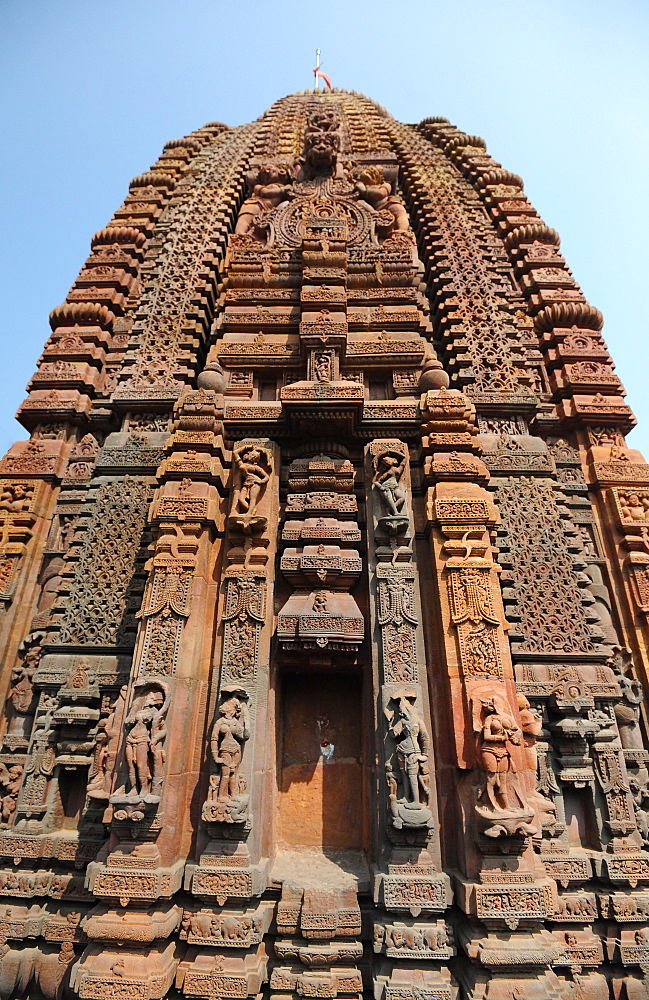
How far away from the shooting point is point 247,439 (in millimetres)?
7734

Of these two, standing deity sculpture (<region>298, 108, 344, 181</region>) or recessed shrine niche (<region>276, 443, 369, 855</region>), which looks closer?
recessed shrine niche (<region>276, 443, 369, 855</region>)


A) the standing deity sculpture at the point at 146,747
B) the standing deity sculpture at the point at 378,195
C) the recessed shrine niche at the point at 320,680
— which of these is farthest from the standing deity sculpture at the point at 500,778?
the standing deity sculpture at the point at 378,195

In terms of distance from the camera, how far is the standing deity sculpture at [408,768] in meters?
5.13

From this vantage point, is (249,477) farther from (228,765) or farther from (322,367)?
(228,765)

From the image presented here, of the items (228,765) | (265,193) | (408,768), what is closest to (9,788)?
(228,765)

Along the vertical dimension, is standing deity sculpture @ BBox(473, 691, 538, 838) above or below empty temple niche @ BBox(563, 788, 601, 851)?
above

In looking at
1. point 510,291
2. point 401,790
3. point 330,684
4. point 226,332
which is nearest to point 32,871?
point 330,684

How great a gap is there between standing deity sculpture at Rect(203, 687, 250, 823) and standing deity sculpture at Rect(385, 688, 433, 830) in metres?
1.63

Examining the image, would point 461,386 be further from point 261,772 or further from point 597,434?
point 261,772

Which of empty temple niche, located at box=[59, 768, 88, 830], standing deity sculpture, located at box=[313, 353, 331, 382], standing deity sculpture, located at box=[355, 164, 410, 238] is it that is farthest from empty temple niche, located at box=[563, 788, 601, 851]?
standing deity sculpture, located at box=[355, 164, 410, 238]

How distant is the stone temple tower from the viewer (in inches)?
200

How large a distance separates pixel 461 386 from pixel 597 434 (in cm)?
290

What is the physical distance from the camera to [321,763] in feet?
21.3

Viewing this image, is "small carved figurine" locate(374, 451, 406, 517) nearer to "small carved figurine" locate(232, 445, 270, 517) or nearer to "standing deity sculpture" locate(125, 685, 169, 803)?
"small carved figurine" locate(232, 445, 270, 517)
